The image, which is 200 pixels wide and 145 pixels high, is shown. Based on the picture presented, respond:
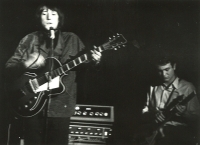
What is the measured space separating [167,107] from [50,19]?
42.8 inches

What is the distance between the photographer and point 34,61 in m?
1.86

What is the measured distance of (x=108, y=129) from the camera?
1.70 metres

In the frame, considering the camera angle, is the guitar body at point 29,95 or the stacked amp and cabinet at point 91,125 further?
the guitar body at point 29,95

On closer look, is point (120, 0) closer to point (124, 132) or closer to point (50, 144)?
point (124, 132)

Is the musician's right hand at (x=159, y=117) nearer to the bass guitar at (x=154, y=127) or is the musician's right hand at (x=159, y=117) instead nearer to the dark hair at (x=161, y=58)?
the bass guitar at (x=154, y=127)

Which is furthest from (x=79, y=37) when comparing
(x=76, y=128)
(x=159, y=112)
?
(x=159, y=112)

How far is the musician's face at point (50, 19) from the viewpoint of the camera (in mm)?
1894

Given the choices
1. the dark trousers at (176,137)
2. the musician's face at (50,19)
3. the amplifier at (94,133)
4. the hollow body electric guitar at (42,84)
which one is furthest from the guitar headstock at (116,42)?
the dark trousers at (176,137)

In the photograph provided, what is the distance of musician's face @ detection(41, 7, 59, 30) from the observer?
1894 mm

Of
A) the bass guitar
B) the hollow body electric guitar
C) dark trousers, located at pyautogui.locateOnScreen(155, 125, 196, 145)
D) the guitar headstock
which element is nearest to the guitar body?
the hollow body electric guitar

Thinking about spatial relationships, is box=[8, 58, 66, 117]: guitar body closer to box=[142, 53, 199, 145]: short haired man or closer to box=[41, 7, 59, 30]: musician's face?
box=[41, 7, 59, 30]: musician's face

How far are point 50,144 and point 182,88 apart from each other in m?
1.03

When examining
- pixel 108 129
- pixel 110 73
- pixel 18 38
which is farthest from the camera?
pixel 18 38

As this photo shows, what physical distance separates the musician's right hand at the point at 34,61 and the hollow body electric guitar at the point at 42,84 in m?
0.04
